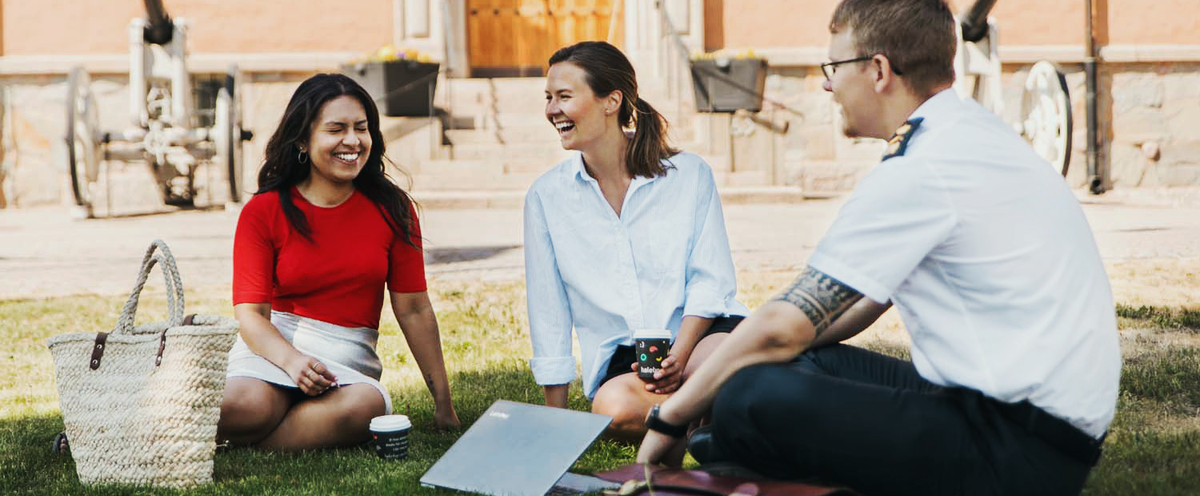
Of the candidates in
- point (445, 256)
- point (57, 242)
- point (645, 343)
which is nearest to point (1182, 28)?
point (445, 256)

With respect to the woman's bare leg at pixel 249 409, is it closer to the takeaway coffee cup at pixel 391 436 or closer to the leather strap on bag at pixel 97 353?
the takeaway coffee cup at pixel 391 436

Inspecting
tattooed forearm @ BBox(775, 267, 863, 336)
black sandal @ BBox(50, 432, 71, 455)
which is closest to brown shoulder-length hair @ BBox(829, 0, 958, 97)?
tattooed forearm @ BBox(775, 267, 863, 336)

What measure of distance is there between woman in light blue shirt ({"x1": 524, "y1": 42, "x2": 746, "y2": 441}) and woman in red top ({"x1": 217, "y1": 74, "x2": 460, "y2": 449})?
0.46 metres

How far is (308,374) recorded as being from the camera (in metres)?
3.17

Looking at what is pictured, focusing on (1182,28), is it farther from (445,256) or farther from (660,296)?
(660,296)

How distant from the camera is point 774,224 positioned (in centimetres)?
894

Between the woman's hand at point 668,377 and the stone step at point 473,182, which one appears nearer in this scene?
the woman's hand at point 668,377

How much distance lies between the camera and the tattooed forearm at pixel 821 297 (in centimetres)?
215

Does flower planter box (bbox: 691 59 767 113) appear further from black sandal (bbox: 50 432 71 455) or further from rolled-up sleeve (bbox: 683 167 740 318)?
black sandal (bbox: 50 432 71 455)

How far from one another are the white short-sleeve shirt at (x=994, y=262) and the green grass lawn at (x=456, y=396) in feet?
2.31

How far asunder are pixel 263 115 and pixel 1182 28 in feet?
33.5

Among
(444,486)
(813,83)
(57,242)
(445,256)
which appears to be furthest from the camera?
(813,83)

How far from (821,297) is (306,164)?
70.9 inches

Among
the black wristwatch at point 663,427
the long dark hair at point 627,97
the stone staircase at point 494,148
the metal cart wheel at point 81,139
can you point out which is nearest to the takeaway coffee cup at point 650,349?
the black wristwatch at point 663,427
